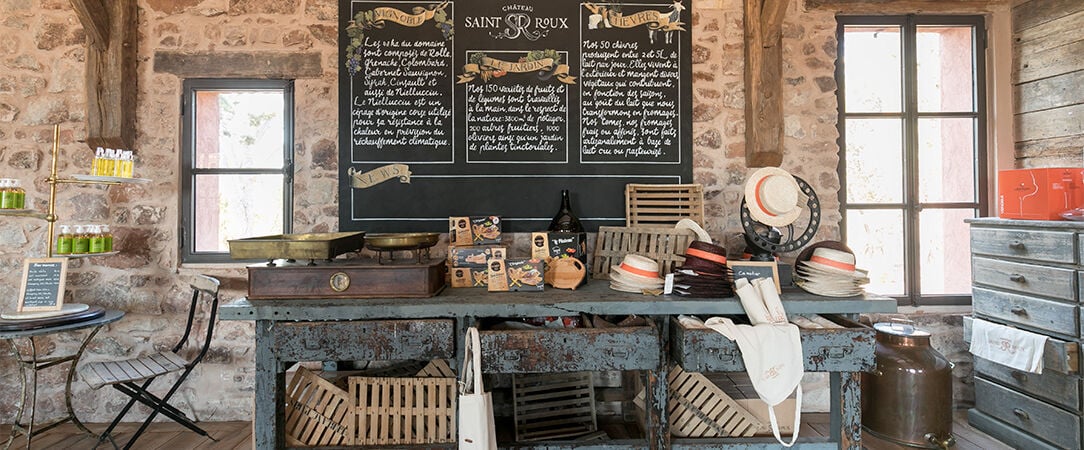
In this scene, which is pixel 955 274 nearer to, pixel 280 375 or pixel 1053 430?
pixel 1053 430

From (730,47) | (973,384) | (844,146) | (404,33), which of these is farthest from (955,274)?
(404,33)

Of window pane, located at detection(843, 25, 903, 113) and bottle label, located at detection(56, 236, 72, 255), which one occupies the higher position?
window pane, located at detection(843, 25, 903, 113)

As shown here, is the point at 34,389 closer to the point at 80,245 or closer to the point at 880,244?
the point at 80,245

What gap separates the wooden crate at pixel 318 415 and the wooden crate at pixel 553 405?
36.3 inches

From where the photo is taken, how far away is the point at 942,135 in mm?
3682

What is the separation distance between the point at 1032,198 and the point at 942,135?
→ 0.86 m

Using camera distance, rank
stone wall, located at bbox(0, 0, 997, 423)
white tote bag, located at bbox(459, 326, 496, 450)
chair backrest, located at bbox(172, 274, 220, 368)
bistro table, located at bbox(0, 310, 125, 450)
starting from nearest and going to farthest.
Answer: white tote bag, located at bbox(459, 326, 496, 450), bistro table, located at bbox(0, 310, 125, 450), chair backrest, located at bbox(172, 274, 220, 368), stone wall, located at bbox(0, 0, 997, 423)

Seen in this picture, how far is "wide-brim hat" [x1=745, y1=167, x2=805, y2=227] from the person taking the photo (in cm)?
271

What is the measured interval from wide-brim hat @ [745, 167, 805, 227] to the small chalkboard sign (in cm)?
382

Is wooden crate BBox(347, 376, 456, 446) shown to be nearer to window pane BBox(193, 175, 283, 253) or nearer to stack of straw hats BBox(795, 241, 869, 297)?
window pane BBox(193, 175, 283, 253)

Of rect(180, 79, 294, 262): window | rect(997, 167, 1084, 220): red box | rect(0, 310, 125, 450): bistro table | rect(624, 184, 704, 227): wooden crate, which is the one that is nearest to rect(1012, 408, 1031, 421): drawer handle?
rect(997, 167, 1084, 220): red box

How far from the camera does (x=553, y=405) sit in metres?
3.07

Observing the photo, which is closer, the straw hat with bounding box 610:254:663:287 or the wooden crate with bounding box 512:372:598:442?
the straw hat with bounding box 610:254:663:287

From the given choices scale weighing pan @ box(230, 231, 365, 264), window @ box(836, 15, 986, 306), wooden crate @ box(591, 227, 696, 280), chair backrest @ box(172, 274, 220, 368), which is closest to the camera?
scale weighing pan @ box(230, 231, 365, 264)
